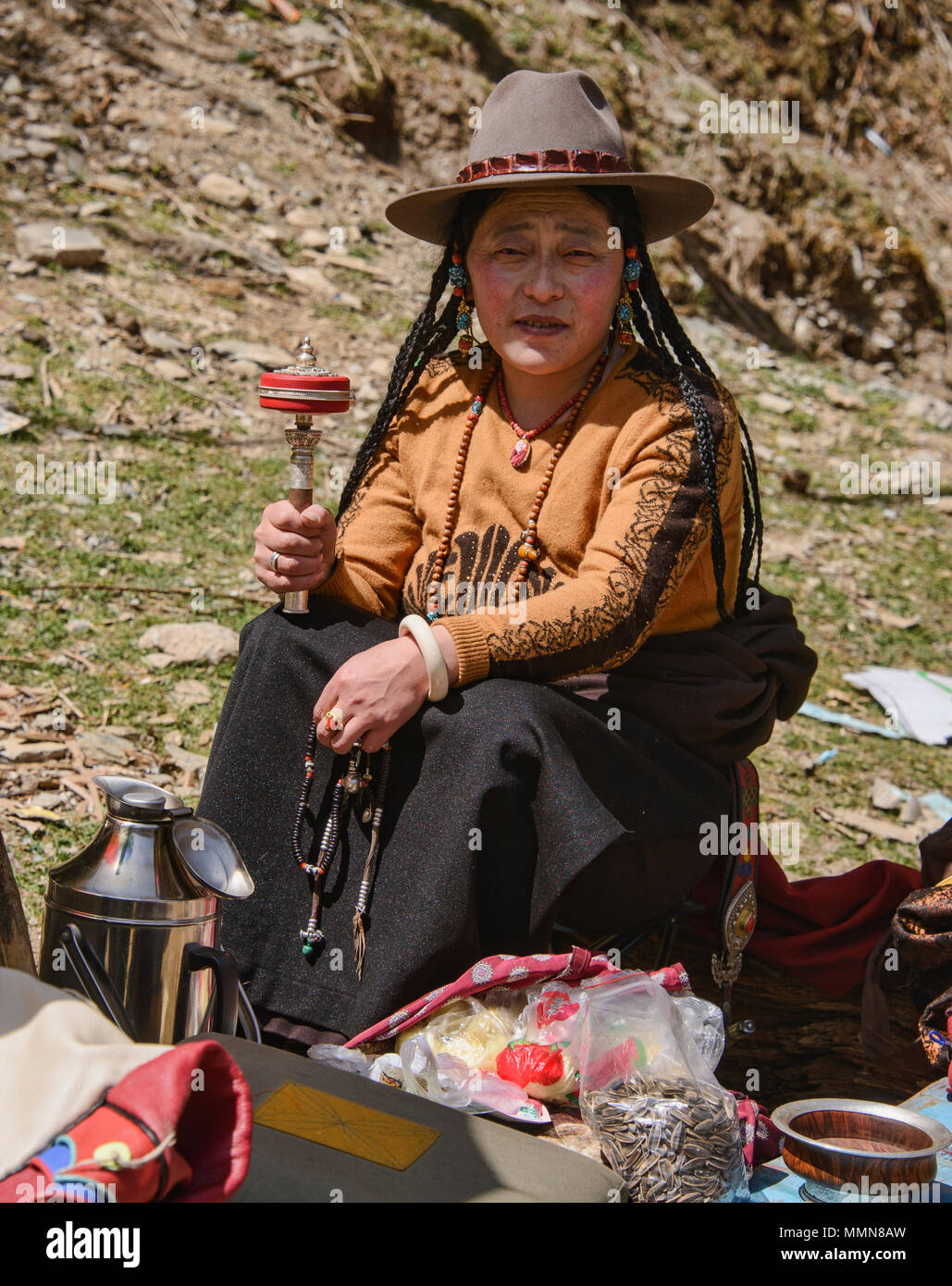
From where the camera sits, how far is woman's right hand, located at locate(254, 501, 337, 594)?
276 centimetres

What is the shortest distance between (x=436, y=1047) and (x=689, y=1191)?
0.55 meters

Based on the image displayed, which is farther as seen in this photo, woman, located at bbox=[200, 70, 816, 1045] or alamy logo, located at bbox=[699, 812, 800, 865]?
alamy logo, located at bbox=[699, 812, 800, 865]

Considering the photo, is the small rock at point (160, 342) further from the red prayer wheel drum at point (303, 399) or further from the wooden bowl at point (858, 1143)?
the wooden bowl at point (858, 1143)

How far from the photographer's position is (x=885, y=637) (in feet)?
20.2

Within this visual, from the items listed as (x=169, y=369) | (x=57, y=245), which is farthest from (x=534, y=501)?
(x=57, y=245)

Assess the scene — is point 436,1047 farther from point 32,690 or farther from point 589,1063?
point 32,690

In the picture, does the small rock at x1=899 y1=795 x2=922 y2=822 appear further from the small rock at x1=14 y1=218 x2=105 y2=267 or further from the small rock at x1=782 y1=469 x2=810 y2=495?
the small rock at x1=14 y1=218 x2=105 y2=267

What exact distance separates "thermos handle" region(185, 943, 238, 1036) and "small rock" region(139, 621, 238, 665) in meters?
2.59

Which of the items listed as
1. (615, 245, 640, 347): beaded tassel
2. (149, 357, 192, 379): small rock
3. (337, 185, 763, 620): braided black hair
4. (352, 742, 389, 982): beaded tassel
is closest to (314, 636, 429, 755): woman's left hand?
(352, 742, 389, 982): beaded tassel

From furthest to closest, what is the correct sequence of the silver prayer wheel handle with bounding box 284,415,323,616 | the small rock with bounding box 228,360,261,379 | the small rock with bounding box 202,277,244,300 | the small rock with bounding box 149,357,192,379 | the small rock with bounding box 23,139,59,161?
the small rock with bounding box 23,139,59,161
the small rock with bounding box 202,277,244,300
the small rock with bounding box 228,360,261,379
the small rock with bounding box 149,357,192,379
the silver prayer wheel handle with bounding box 284,415,323,616

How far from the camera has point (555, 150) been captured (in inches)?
106

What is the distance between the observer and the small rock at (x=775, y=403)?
850 cm

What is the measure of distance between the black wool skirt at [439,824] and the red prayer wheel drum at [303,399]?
35 cm
